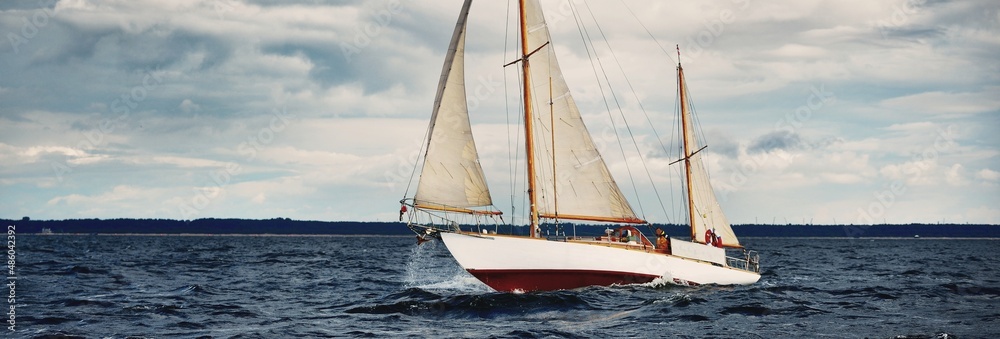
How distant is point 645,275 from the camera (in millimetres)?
31438

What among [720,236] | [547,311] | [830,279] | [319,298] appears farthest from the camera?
[830,279]

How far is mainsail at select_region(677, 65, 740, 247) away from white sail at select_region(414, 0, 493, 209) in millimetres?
12058

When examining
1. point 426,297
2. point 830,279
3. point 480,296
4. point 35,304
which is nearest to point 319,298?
point 426,297

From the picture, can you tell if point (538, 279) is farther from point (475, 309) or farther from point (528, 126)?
point (528, 126)

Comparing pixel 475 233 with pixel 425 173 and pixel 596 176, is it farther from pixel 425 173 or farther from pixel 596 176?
pixel 596 176

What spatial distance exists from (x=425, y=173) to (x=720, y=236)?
1537cm

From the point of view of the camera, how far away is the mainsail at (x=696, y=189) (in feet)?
119

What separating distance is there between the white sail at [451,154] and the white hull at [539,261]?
5.28 ft

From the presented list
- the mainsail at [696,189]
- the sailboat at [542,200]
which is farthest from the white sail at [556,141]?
the mainsail at [696,189]

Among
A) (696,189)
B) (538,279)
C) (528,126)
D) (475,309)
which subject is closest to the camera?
(475,309)

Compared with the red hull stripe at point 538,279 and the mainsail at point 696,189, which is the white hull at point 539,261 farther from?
the mainsail at point 696,189

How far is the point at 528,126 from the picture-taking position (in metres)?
30.2

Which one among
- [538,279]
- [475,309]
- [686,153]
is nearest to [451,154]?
[475,309]

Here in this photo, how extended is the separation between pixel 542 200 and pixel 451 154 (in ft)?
15.6
